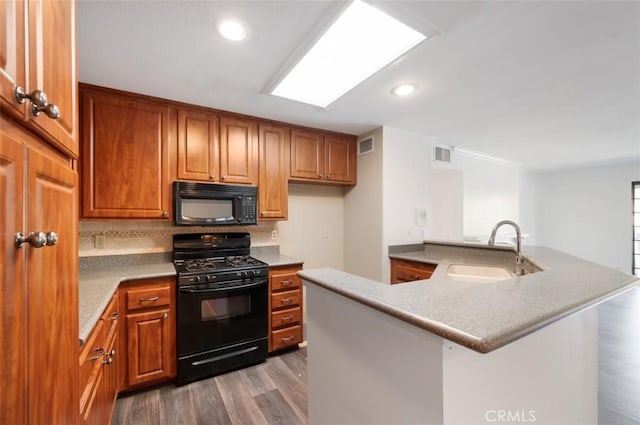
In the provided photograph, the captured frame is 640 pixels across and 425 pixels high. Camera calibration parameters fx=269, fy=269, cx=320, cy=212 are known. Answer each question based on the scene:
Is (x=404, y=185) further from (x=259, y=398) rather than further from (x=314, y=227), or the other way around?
(x=259, y=398)

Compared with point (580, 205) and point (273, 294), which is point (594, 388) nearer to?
point (273, 294)

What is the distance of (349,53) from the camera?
1.63 m

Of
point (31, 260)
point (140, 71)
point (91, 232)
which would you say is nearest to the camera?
point (31, 260)

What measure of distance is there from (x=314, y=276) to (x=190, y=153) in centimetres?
182

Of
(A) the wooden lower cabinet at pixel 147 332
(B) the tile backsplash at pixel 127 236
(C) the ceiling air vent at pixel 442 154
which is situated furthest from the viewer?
(C) the ceiling air vent at pixel 442 154

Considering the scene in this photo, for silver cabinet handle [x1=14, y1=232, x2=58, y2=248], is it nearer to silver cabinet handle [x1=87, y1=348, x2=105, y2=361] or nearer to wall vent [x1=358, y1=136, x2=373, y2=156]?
silver cabinet handle [x1=87, y1=348, x2=105, y2=361]

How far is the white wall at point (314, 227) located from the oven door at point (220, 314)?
0.88 meters

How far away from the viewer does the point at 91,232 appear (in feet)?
7.41

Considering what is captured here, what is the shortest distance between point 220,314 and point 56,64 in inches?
78.3

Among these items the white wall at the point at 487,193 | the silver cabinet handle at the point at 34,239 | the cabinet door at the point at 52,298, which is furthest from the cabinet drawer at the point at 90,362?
the white wall at the point at 487,193

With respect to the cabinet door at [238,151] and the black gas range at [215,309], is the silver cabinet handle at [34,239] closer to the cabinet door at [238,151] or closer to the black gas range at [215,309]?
the black gas range at [215,309]

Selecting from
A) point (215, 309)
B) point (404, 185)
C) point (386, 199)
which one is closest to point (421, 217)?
point (404, 185)

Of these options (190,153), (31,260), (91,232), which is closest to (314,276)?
(31,260)

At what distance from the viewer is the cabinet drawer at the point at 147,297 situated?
193cm
